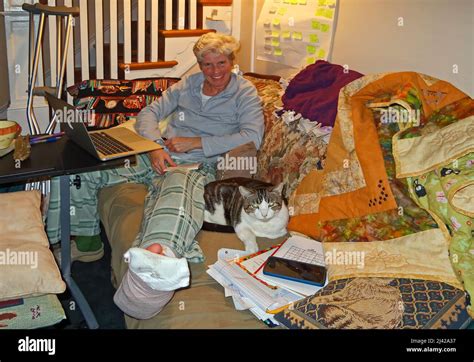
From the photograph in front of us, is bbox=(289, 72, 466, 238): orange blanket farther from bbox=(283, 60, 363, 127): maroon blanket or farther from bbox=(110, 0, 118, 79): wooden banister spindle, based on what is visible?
bbox=(110, 0, 118, 79): wooden banister spindle

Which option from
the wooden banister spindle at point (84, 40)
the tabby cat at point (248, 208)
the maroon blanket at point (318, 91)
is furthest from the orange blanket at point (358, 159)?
the wooden banister spindle at point (84, 40)

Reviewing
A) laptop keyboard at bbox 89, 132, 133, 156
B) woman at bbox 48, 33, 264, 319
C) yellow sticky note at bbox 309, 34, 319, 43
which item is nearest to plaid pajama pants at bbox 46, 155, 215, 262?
woman at bbox 48, 33, 264, 319

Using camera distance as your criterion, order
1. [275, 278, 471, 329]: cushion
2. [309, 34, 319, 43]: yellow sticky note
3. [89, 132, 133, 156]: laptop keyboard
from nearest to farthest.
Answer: [275, 278, 471, 329]: cushion < [89, 132, 133, 156]: laptop keyboard < [309, 34, 319, 43]: yellow sticky note

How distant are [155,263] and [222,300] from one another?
312 millimetres

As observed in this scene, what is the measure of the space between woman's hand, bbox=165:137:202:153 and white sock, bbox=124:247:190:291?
110 centimetres

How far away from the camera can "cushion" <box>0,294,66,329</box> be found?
1.46 meters

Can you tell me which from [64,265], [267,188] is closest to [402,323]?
[267,188]

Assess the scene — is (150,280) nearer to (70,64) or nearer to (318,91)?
(318,91)

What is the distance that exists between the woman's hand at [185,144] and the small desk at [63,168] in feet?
1.85

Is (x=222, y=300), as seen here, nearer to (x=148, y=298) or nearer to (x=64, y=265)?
(x=148, y=298)

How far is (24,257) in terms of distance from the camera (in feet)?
5.00

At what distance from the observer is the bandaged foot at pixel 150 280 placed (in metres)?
1.50

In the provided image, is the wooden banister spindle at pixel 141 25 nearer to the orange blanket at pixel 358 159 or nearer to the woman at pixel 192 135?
the woman at pixel 192 135

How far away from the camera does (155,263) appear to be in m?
1.50
